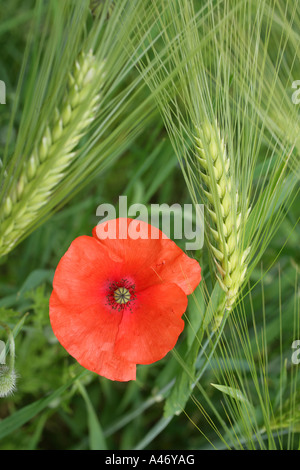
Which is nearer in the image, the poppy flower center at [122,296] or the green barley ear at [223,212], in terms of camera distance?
the green barley ear at [223,212]

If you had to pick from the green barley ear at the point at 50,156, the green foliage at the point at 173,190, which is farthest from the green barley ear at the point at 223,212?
the green barley ear at the point at 50,156

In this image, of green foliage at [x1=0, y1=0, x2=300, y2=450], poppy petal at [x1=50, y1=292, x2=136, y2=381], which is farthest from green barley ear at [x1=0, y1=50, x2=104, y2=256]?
poppy petal at [x1=50, y1=292, x2=136, y2=381]

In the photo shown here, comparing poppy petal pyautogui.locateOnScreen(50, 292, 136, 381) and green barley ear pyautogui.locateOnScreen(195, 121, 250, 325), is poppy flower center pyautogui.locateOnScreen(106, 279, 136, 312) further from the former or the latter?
green barley ear pyautogui.locateOnScreen(195, 121, 250, 325)

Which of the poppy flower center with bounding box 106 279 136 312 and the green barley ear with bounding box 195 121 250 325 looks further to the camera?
the poppy flower center with bounding box 106 279 136 312

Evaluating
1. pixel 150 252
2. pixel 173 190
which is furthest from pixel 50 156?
pixel 173 190

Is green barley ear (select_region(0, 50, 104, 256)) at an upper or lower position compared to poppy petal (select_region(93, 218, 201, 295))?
upper

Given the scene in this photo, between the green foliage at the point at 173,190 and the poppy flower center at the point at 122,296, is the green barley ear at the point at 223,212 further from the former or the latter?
the poppy flower center at the point at 122,296
